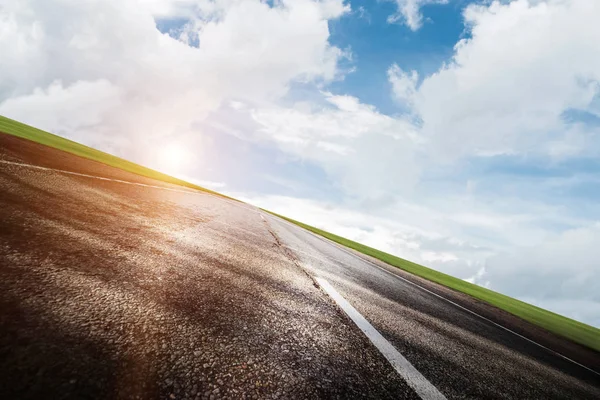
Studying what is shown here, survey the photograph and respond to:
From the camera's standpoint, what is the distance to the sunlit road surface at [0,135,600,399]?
1.29 metres

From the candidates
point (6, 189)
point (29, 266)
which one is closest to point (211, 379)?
point (29, 266)

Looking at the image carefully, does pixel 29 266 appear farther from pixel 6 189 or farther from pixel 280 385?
pixel 6 189

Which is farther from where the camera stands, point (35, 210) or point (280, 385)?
point (35, 210)

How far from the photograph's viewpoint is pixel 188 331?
1.80 m

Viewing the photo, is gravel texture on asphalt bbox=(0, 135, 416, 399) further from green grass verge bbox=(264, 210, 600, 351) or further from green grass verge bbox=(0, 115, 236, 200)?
green grass verge bbox=(0, 115, 236, 200)

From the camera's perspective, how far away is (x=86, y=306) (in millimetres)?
1730

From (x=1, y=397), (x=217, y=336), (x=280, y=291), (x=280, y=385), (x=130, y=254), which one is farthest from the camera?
(x=280, y=291)

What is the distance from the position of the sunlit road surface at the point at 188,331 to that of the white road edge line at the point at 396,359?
14 mm

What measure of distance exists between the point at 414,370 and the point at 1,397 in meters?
2.31

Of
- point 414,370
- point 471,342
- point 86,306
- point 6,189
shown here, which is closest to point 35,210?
point 6,189

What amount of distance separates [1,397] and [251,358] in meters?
1.03

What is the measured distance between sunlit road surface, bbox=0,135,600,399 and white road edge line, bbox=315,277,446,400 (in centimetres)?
1

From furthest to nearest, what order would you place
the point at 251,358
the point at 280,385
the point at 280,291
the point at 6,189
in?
1. the point at 6,189
2. the point at 280,291
3. the point at 251,358
4. the point at 280,385

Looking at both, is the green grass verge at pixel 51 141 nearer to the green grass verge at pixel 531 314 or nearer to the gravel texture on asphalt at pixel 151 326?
the gravel texture on asphalt at pixel 151 326
